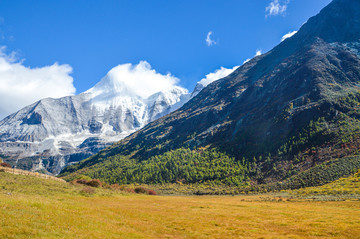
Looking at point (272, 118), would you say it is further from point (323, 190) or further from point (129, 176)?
point (129, 176)

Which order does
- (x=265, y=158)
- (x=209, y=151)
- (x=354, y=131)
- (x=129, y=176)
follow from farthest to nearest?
(x=209, y=151)
(x=129, y=176)
(x=265, y=158)
(x=354, y=131)

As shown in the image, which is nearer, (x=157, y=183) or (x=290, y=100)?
(x=157, y=183)

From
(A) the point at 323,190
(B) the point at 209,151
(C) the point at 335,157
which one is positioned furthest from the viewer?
(B) the point at 209,151

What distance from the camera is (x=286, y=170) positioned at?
397 ft

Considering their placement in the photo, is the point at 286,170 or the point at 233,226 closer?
the point at 233,226

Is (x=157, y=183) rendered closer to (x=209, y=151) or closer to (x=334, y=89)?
(x=209, y=151)

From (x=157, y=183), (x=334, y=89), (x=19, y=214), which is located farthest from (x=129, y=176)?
(x=334, y=89)

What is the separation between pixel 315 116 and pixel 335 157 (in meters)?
52.5

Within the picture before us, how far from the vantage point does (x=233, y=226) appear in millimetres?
28625

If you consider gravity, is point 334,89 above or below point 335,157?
above

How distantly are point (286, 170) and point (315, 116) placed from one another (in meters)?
56.8

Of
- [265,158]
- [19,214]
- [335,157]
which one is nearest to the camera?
[19,214]

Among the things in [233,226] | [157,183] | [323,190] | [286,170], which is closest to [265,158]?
[286,170]

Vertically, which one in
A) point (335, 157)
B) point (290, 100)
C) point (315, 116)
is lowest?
point (335, 157)
